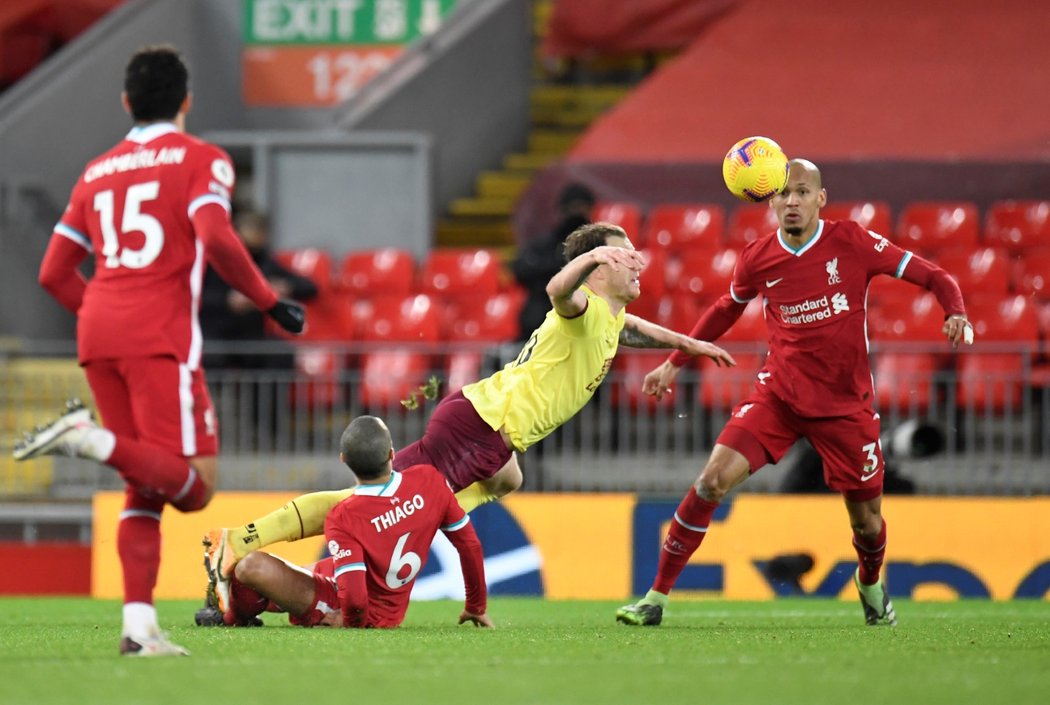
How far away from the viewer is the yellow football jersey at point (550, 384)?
7.73 metres

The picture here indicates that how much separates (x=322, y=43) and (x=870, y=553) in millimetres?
11088

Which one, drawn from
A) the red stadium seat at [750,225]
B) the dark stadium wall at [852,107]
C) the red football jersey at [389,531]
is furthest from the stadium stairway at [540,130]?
the red football jersey at [389,531]

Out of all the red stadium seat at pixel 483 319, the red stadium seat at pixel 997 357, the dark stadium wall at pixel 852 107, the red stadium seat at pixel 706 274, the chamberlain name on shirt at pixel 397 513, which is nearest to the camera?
the chamberlain name on shirt at pixel 397 513

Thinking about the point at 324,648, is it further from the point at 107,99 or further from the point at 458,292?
the point at 107,99

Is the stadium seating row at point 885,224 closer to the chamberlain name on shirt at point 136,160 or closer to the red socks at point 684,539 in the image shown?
the red socks at point 684,539

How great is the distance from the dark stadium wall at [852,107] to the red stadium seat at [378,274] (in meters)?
1.57

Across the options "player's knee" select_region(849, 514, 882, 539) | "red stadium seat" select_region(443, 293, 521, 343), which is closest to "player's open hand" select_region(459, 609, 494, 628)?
"player's knee" select_region(849, 514, 882, 539)

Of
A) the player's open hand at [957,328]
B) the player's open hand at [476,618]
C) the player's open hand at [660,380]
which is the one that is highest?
the player's open hand at [957,328]

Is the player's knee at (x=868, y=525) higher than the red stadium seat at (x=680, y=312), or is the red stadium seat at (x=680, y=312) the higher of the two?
the red stadium seat at (x=680, y=312)

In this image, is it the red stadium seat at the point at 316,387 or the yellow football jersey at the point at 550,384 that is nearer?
the yellow football jersey at the point at 550,384

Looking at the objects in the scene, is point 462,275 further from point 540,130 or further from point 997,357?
A: point 997,357

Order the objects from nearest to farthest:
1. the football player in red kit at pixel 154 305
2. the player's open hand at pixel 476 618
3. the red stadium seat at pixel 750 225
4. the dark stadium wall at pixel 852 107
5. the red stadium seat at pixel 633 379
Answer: the football player in red kit at pixel 154 305 < the player's open hand at pixel 476 618 < the red stadium seat at pixel 633 379 < the red stadium seat at pixel 750 225 < the dark stadium wall at pixel 852 107

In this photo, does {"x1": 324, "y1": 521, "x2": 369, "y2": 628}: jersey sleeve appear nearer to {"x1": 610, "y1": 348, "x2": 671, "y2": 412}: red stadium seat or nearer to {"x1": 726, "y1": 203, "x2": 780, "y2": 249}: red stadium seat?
{"x1": 610, "y1": 348, "x2": 671, "y2": 412}: red stadium seat

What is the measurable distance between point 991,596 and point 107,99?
9287 millimetres
